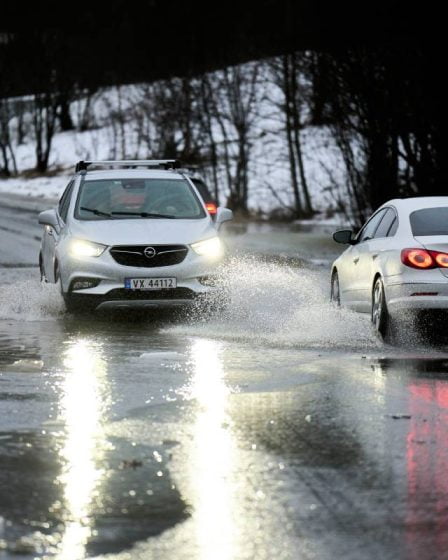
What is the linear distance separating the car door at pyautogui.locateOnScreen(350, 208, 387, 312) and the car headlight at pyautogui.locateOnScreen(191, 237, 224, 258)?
1.78m

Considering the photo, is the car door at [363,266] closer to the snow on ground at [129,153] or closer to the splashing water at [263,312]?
the splashing water at [263,312]

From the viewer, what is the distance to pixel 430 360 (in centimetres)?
1161

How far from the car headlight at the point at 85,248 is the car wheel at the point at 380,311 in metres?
3.45

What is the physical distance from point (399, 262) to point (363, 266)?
1.42 meters

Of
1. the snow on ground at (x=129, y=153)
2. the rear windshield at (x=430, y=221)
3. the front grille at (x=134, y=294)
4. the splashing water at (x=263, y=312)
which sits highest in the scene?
the rear windshield at (x=430, y=221)

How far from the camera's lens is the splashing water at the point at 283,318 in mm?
13172

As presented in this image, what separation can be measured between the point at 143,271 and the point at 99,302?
60 cm

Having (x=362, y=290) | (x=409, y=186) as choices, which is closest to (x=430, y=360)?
(x=362, y=290)

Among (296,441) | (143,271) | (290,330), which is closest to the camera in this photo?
(296,441)

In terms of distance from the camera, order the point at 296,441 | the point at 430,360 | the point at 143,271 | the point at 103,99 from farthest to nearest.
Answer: the point at 103,99 < the point at 143,271 < the point at 430,360 < the point at 296,441

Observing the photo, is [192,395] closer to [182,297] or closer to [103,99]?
[182,297]

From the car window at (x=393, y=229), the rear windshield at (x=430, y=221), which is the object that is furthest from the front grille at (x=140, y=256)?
the rear windshield at (x=430, y=221)

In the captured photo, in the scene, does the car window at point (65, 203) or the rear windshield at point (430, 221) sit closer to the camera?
the rear windshield at point (430, 221)

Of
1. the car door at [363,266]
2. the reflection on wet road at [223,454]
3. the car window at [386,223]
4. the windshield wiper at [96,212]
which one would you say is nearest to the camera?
the reflection on wet road at [223,454]
